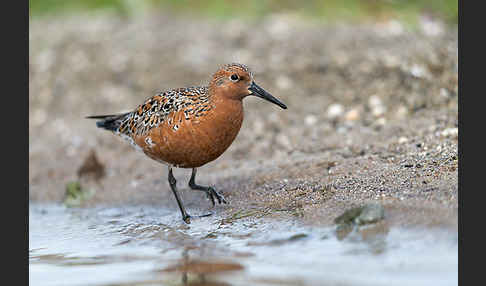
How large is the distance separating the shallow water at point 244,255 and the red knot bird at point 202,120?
0.72 m

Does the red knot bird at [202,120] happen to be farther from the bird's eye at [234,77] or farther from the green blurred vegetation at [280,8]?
the green blurred vegetation at [280,8]

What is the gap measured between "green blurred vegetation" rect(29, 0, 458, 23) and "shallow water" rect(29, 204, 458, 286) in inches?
246

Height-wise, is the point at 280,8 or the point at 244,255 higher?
the point at 280,8

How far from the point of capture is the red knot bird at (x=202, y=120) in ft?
21.8

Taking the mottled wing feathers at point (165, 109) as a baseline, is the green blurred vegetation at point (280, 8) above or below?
above

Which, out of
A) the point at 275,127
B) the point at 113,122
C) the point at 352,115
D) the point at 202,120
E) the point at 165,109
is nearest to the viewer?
the point at 202,120

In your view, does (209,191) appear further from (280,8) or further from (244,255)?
(280,8)

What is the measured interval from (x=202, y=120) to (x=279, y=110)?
313 centimetres

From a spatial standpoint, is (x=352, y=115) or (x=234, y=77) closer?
(x=234, y=77)

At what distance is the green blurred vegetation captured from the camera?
441 inches

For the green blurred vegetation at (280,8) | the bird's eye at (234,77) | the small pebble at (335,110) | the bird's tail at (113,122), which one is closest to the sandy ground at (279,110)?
the small pebble at (335,110)

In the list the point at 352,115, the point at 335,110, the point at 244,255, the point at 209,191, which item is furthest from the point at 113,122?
the point at 244,255

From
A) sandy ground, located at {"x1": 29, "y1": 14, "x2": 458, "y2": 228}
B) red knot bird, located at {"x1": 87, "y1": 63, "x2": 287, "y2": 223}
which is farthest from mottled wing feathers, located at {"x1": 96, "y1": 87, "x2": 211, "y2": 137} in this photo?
sandy ground, located at {"x1": 29, "y1": 14, "x2": 458, "y2": 228}

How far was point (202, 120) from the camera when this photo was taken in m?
6.64
